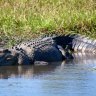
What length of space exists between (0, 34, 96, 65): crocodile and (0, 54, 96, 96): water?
36 cm

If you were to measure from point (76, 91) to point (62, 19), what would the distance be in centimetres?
550

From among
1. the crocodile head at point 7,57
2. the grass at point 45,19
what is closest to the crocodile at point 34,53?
the crocodile head at point 7,57

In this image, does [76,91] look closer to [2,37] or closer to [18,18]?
[2,37]

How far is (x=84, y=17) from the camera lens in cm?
1287

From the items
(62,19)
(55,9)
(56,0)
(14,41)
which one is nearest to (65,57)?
(14,41)

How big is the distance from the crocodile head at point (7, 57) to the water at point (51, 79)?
230mm

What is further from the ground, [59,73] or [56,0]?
[56,0]

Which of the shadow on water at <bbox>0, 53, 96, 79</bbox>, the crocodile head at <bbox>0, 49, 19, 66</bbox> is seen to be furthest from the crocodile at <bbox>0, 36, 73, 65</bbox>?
the shadow on water at <bbox>0, 53, 96, 79</bbox>

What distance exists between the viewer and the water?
7.41 meters

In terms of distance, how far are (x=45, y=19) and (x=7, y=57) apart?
300 centimetres

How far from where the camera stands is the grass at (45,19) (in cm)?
1209

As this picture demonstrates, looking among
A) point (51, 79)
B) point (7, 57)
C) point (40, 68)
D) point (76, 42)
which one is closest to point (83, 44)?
point (76, 42)

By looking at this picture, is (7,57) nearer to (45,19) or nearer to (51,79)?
(51,79)

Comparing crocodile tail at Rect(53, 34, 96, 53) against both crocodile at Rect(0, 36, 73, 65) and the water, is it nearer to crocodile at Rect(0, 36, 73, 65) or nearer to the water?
crocodile at Rect(0, 36, 73, 65)
